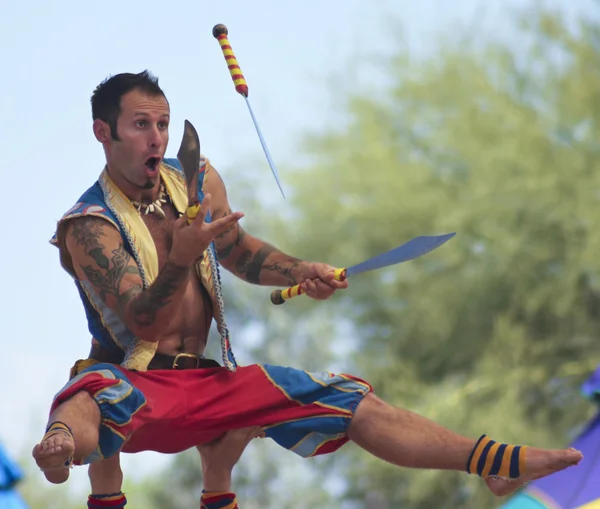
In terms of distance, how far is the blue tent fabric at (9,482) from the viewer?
4.92 metres

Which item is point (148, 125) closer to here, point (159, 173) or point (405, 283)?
point (159, 173)

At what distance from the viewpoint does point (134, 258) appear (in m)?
3.98

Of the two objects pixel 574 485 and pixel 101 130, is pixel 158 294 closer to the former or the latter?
pixel 101 130

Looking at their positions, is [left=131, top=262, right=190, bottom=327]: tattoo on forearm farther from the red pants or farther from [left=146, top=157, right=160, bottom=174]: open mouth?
[left=146, top=157, right=160, bottom=174]: open mouth

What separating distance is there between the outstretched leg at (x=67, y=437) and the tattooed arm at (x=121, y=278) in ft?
0.93

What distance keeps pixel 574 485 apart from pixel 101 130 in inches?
109

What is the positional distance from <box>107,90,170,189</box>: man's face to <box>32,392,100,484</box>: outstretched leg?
31.1 inches

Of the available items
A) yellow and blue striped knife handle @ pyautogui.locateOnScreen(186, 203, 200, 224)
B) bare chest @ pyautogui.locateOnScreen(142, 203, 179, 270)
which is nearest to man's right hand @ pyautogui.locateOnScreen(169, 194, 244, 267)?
yellow and blue striped knife handle @ pyautogui.locateOnScreen(186, 203, 200, 224)

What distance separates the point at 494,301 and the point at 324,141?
314cm

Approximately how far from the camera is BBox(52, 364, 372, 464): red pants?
12.9 feet

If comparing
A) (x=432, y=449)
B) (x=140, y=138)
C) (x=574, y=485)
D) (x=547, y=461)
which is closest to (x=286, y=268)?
(x=140, y=138)

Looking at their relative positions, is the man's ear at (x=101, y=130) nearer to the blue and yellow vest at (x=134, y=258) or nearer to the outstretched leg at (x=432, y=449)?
the blue and yellow vest at (x=134, y=258)

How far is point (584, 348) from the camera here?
1340 cm

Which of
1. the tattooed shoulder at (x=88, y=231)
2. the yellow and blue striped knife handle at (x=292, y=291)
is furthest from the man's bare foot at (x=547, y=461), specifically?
the tattooed shoulder at (x=88, y=231)
